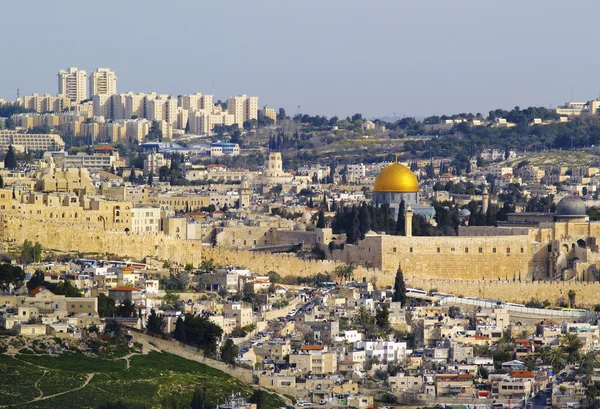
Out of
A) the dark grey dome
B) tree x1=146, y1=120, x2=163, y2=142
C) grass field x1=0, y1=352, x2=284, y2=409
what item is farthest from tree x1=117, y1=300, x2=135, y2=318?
tree x1=146, y1=120, x2=163, y2=142

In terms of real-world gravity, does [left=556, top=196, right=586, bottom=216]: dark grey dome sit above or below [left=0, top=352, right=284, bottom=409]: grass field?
above

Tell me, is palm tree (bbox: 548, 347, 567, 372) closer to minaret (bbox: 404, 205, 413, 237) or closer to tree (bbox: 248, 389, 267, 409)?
tree (bbox: 248, 389, 267, 409)

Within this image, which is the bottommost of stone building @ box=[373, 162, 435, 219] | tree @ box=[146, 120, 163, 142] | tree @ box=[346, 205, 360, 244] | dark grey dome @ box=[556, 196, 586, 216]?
tree @ box=[346, 205, 360, 244]

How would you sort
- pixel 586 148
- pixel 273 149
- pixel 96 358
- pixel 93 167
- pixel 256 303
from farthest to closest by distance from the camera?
pixel 273 149 < pixel 586 148 < pixel 93 167 < pixel 256 303 < pixel 96 358

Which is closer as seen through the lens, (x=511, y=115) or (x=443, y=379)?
(x=443, y=379)

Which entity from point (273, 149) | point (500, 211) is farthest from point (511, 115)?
point (500, 211)

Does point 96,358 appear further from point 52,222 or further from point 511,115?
point 511,115

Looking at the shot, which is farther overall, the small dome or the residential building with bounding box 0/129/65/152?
the residential building with bounding box 0/129/65/152

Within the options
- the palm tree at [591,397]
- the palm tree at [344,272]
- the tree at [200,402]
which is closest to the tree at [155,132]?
the palm tree at [344,272]
